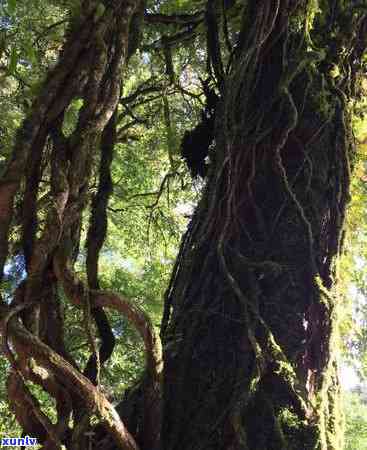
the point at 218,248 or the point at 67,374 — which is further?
the point at 218,248

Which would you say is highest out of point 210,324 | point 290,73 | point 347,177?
point 290,73

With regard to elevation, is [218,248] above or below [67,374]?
above

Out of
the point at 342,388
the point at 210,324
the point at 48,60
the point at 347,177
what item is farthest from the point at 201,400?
the point at 48,60

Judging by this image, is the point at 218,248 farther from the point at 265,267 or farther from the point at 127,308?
the point at 127,308

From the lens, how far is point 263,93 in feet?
5.58

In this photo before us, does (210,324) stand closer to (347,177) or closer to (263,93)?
(347,177)

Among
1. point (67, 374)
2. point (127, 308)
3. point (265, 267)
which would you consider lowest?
point (67, 374)

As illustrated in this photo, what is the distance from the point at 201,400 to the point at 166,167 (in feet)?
11.3

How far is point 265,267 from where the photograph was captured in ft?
4.43

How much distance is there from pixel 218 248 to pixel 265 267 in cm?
14

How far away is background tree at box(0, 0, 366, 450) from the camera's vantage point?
1.10m

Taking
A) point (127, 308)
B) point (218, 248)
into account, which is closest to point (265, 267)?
point (218, 248)

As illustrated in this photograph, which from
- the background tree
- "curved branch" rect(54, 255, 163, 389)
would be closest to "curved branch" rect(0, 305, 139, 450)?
the background tree

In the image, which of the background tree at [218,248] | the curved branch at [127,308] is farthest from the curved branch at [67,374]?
the curved branch at [127,308]
